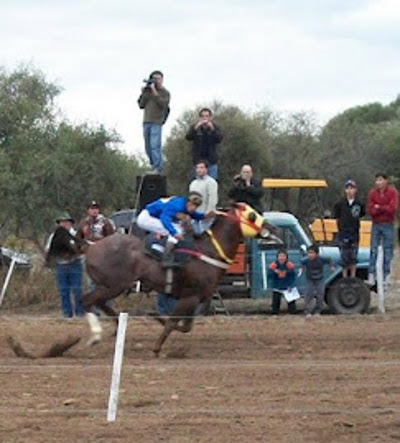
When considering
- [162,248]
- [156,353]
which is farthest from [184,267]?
[156,353]

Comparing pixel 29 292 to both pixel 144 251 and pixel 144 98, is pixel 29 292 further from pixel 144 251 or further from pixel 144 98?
pixel 144 251

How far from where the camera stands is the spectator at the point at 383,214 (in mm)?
21094

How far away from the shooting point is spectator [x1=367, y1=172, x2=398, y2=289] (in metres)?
21.1

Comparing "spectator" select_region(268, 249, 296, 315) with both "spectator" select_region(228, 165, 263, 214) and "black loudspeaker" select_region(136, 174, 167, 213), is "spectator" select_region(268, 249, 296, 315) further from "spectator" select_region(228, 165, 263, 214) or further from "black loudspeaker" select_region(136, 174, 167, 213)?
"black loudspeaker" select_region(136, 174, 167, 213)

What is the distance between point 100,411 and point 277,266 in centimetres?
1043

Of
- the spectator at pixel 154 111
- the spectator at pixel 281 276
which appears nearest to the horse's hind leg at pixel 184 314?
the spectator at pixel 154 111

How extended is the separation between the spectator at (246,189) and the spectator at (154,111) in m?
1.57

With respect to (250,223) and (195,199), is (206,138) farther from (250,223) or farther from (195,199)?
(195,199)

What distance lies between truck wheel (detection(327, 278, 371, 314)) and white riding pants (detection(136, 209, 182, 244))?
20.3 feet

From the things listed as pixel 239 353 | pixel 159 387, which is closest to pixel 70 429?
pixel 159 387

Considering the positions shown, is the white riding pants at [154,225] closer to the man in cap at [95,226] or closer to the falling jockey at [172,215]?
the falling jockey at [172,215]

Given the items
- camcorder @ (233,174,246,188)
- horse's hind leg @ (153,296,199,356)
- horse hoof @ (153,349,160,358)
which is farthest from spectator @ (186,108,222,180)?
horse hoof @ (153,349,160,358)

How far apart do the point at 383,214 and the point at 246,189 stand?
99.5 inches

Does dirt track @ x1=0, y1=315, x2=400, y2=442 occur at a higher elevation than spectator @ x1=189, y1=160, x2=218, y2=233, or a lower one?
lower
